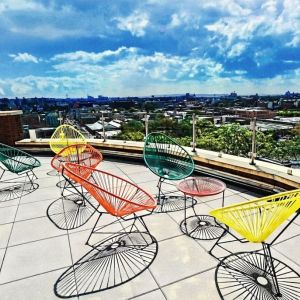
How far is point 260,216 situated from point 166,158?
6.94ft

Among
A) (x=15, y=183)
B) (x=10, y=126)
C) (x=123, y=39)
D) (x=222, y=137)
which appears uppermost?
(x=123, y=39)

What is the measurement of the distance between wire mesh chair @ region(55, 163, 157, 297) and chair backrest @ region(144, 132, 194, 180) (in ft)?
2.79

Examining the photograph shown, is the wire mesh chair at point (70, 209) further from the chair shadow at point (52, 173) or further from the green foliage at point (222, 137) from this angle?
the green foliage at point (222, 137)

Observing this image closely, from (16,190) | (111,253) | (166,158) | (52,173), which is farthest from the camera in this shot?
(52,173)

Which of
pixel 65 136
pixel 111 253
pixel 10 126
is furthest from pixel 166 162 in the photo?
pixel 10 126

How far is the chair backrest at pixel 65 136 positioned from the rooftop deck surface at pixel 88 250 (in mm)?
1980

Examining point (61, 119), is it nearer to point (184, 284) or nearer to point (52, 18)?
point (52, 18)

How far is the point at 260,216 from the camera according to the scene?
2033 mm

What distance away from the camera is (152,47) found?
3005 centimetres

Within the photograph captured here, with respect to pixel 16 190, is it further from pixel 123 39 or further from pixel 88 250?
pixel 123 39

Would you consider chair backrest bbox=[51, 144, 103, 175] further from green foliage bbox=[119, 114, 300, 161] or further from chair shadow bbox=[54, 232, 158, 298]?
chair shadow bbox=[54, 232, 158, 298]

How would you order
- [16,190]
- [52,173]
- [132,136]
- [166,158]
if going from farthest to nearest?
[132,136]
[52,173]
[16,190]
[166,158]

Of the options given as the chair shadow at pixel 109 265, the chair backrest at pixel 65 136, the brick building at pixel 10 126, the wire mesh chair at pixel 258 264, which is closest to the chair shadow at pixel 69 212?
the chair shadow at pixel 109 265

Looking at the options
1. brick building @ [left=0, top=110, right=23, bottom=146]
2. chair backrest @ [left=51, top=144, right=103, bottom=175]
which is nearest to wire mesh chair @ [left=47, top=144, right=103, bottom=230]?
chair backrest @ [left=51, top=144, right=103, bottom=175]
